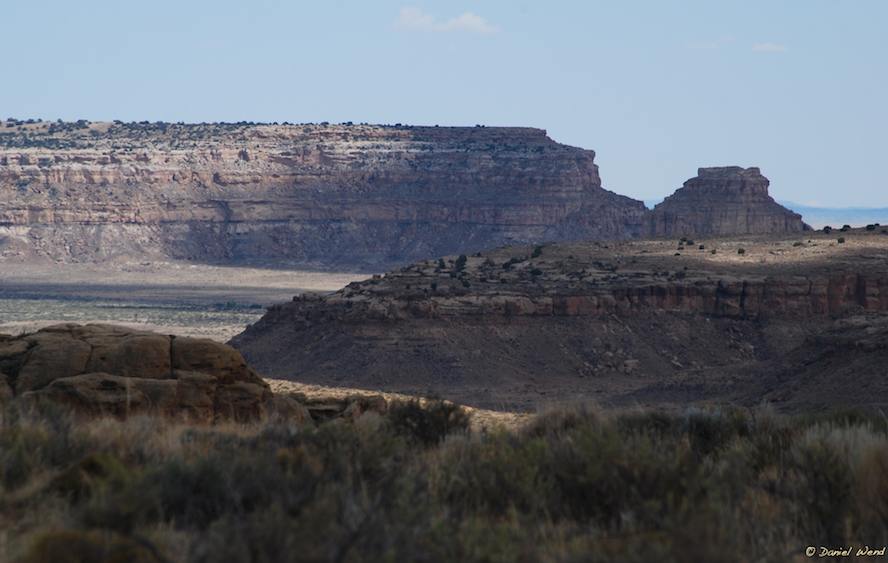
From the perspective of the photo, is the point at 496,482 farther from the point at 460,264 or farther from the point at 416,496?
the point at 460,264

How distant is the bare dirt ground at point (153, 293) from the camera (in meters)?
91.5

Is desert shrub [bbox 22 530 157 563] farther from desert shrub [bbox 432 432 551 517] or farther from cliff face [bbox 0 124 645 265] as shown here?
cliff face [bbox 0 124 645 265]

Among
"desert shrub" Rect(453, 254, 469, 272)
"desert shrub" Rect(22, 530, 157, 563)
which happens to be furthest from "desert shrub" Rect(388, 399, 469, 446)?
"desert shrub" Rect(453, 254, 469, 272)

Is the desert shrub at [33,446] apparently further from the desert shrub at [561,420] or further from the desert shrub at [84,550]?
the desert shrub at [561,420]

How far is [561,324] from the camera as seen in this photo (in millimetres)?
59500

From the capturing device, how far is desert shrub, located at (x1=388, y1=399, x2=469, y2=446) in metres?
19.0

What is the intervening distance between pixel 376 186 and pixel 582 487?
142m

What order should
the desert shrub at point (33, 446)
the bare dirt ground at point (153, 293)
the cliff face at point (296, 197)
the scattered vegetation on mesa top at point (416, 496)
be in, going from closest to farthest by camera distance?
the scattered vegetation on mesa top at point (416, 496) < the desert shrub at point (33, 446) < the bare dirt ground at point (153, 293) < the cliff face at point (296, 197)

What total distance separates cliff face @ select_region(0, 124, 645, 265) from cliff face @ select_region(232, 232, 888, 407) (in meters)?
77.8

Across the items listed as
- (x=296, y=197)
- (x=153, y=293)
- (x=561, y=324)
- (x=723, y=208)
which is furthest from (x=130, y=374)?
(x=296, y=197)

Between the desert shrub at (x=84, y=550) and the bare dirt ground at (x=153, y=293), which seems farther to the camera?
the bare dirt ground at (x=153, y=293)

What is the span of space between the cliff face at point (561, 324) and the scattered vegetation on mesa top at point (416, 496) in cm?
3736
